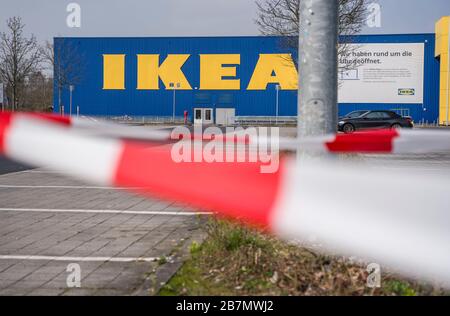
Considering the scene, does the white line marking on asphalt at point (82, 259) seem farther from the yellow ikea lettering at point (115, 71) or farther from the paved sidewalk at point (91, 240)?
the yellow ikea lettering at point (115, 71)

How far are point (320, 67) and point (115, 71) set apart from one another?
154 ft

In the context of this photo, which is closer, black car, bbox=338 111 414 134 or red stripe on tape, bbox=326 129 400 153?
red stripe on tape, bbox=326 129 400 153

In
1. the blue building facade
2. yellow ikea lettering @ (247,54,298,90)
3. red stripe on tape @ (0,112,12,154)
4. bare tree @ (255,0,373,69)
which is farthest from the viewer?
yellow ikea lettering @ (247,54,298,90)

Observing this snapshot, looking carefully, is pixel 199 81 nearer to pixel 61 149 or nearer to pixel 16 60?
pixel 16 60

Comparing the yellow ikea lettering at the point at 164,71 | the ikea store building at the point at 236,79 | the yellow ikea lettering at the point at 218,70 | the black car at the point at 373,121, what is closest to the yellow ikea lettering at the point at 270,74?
the ikea store building at the point at 236,79

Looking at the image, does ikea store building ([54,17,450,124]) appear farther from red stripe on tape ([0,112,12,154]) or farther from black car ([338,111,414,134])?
red stripe on tape ([0,112,12,154])

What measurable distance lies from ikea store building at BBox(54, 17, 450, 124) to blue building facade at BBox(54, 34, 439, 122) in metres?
0.09

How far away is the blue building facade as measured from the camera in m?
49.2

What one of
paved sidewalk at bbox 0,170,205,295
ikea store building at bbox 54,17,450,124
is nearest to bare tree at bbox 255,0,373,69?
paved sidewalk at bbox 0,170,205,295

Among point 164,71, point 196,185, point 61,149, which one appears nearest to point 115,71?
point 164,71

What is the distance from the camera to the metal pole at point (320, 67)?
4.66 m

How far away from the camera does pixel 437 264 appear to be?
3256 mm
